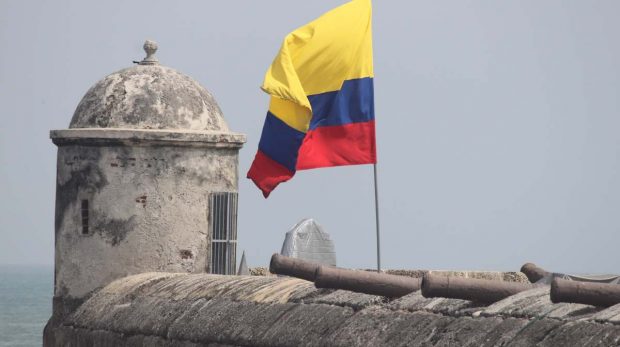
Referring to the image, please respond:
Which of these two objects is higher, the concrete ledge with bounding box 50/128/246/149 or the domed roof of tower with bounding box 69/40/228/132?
the domed roof of tower with bounding box 69/40/228/132

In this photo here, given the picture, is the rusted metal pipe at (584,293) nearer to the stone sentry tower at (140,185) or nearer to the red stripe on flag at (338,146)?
the red stripe on flag at (338,146)

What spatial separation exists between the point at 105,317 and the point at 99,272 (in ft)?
5.35

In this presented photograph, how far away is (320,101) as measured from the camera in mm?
18812

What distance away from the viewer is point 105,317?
1706 centimetres

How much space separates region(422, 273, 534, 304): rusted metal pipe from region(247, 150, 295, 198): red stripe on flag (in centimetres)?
716

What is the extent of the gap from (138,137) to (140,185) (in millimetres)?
493

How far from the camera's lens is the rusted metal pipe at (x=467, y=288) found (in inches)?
442

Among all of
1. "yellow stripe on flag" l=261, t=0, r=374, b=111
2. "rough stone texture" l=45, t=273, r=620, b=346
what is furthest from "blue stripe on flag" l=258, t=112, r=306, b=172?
"rough stone texture" l=45, t=273, r=620, b=346

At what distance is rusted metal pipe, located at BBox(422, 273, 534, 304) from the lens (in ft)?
36.8

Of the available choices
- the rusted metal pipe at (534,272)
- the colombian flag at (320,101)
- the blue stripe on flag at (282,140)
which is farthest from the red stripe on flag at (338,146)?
the rusted metal pipe at (534,272)

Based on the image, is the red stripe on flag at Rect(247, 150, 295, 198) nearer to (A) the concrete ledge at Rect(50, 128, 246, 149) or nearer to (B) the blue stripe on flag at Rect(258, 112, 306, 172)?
(B) the blue stripe on flag at Rect(258, 112, 306, 172)

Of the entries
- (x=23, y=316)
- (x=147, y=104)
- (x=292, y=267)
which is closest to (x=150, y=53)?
(x=147, y=104)

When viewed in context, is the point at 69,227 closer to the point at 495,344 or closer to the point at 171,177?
the point at 171,177

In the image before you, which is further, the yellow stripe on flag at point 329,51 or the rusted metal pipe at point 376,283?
the yellow stripe on flag at point 329,51
